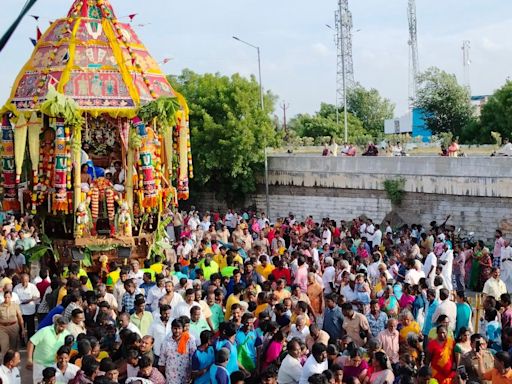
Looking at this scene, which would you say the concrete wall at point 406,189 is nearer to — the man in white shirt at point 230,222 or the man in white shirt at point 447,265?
the man in white shirt at point 230,222

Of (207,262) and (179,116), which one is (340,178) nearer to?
(179,116)

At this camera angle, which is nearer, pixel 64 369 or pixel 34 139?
pixel 64 369

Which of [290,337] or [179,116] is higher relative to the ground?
[179,116]

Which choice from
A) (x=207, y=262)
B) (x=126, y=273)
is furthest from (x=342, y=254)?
(x=126, y=273)

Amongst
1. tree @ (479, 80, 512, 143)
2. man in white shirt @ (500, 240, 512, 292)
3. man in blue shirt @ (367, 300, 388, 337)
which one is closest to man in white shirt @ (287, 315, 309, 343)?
man in blue shirt @ (367, 300, 388, 337)

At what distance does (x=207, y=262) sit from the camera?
42.6ft

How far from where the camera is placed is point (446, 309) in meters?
9.68

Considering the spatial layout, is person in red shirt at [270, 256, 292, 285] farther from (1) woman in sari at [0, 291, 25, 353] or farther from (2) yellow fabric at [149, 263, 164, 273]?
(1) woman in sari at [0, 291, 25, 353]

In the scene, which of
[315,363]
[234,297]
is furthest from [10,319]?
[315,363]

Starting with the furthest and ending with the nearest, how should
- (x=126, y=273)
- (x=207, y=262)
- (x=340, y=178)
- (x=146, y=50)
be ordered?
(x=340, y=178), (x=146, y=50), (x=207, y=262), (x=126, y=273)

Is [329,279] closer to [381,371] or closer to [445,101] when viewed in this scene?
[381,371]

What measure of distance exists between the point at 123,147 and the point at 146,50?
2.37 metres

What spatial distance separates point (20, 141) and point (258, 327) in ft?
25.7

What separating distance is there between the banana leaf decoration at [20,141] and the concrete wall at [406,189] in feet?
38.3
